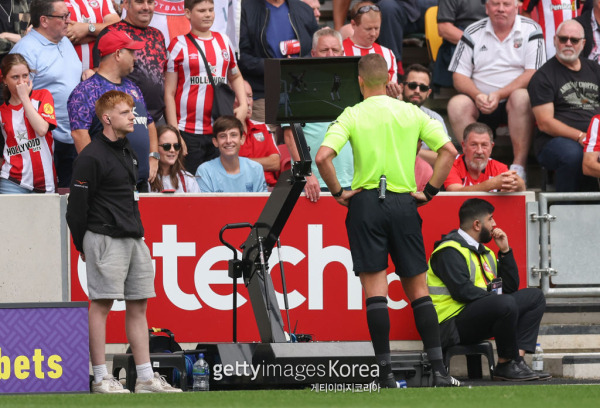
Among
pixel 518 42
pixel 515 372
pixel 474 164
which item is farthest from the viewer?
pixel 518 42

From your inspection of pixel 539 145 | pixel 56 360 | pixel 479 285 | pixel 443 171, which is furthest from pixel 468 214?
pixel 56 360

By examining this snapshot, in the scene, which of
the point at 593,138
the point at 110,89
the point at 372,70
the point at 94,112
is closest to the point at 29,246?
the point at 94,112

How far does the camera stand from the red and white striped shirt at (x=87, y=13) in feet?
39.4

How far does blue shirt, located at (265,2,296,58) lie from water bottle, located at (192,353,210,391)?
4924 millimetres

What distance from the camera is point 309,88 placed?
8547 mm

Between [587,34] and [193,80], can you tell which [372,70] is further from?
A: [587,34]

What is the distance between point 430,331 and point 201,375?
1.66 meters

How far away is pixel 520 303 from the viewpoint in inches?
391

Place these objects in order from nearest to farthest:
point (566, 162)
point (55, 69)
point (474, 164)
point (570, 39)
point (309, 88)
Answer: point (309, 88), point (474, 164), point (55, 69), point (566, 162), point (570, 39)

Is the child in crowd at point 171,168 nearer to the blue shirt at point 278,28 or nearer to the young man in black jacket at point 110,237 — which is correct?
the young man in black jacket at point 110,237

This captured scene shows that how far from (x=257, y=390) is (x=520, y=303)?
2607mm

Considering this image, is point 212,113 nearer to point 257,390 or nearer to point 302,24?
point 302,24

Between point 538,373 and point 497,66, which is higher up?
point 497,66

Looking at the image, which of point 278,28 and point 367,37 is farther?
point 278,28
